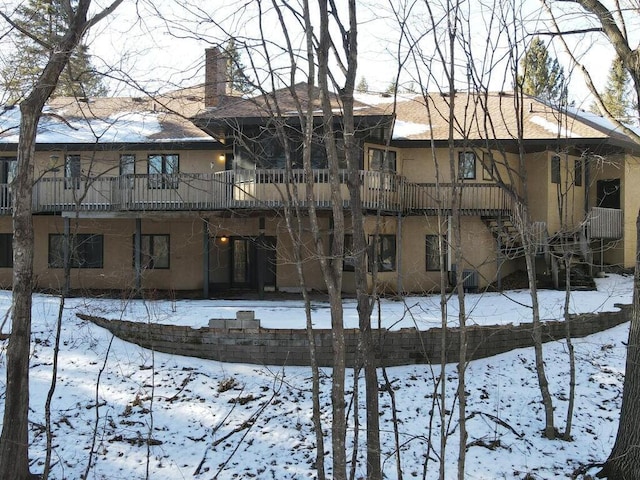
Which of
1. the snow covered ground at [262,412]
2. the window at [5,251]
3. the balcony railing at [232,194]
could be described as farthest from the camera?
the window at [5,251]

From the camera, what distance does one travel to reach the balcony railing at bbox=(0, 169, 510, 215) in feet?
49.0

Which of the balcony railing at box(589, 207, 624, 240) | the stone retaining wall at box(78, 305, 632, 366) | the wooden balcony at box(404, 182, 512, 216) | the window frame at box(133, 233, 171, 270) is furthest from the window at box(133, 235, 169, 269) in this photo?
the balcony railing at box(589, 207, 624, 240)

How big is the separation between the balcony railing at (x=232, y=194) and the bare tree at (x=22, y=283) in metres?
6.61

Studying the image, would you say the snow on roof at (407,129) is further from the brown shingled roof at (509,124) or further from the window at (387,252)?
the window at (387,252)

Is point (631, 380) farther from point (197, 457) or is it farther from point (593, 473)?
point (197, 457)

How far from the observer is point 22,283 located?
7.12 metres

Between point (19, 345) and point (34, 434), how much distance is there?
2306mm

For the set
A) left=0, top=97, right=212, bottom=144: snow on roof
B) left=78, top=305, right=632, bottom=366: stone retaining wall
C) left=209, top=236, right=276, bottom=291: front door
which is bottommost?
left=78, top=305, right=632, bottom=366: stone retaining wall

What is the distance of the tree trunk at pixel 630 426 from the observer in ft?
23.0

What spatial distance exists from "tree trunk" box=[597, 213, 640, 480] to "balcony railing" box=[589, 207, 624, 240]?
11.0 meters

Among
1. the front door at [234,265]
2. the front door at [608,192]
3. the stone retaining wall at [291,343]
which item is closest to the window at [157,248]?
the front door at [234,265]

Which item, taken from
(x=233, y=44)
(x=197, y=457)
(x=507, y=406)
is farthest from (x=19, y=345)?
(x=507, y=406)

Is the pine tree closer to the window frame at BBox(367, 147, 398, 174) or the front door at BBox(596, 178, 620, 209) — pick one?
the window frame at BBox(367, 147, 398, 174)

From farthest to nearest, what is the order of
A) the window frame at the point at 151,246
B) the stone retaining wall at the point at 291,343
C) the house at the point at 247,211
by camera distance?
the window frame at the point at 151,246
the house at the point at 247,211
the stone retaining wall at the point at 291,343
